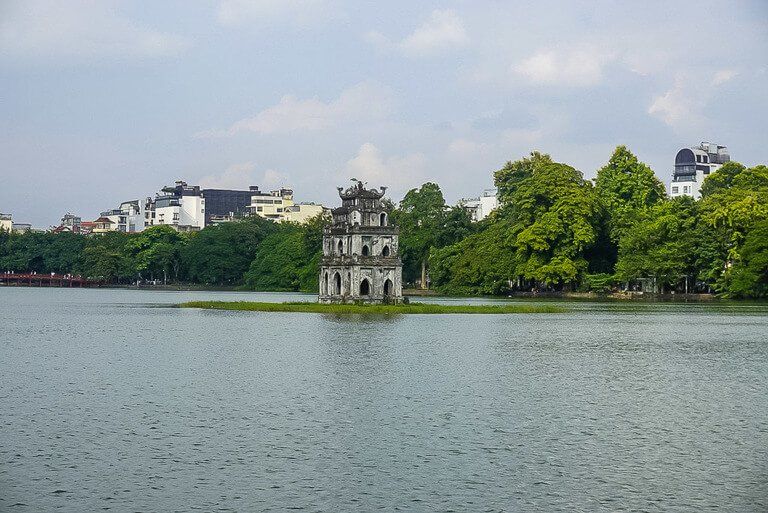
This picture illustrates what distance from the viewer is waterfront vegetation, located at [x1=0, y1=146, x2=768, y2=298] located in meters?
104

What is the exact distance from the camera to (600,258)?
117500mm

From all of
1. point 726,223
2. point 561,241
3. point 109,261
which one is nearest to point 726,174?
point 726,223

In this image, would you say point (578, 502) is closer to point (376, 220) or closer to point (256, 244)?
point (376, 220)

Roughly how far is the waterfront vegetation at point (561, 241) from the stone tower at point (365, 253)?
1129 inches

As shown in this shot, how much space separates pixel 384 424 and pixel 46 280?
550 feet

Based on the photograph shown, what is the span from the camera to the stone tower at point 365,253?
279 feet

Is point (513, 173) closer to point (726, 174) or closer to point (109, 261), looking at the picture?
point (726, 174)

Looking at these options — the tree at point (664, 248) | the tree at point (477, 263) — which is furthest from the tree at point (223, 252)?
the tree at point (664, 248)

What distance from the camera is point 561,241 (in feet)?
367

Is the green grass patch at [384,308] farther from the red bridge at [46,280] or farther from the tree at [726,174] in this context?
the red bridge at [46,280]

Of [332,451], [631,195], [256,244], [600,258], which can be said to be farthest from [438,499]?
[256,244]

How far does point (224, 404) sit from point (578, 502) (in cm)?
1456

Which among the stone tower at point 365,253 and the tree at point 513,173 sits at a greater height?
the tree at point 513,173

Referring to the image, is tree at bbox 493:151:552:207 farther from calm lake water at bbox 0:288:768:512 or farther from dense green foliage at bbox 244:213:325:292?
calm lake water at bbox 0:288:768:512
